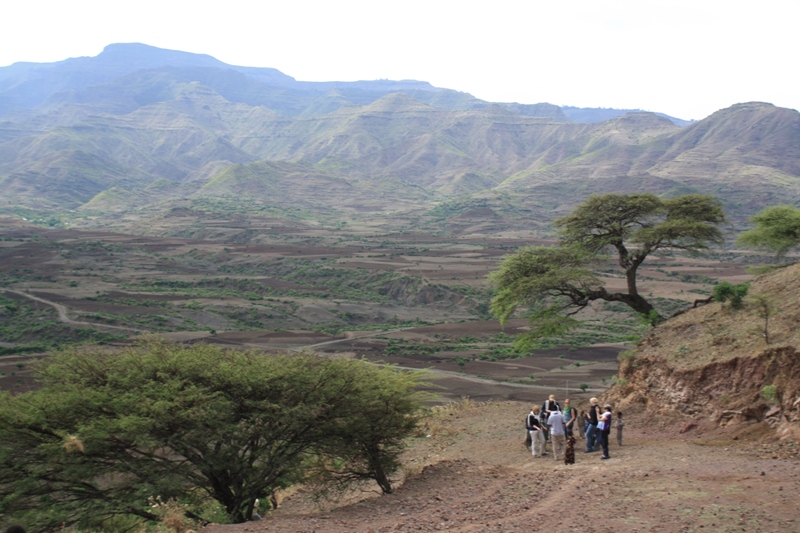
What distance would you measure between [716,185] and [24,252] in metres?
161

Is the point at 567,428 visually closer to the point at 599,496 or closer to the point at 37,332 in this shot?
the point at 599,496

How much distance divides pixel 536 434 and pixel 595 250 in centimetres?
1173

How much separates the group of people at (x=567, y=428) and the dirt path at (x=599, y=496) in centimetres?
34

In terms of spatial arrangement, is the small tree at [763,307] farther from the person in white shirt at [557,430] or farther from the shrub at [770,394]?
the person in white shirt at [557,430]

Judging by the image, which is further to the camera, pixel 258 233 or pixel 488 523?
pixel 258 233

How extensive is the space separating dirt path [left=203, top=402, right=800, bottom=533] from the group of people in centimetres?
34

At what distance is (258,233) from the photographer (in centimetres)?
14100

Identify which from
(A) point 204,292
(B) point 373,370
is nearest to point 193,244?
(A) point 204,292

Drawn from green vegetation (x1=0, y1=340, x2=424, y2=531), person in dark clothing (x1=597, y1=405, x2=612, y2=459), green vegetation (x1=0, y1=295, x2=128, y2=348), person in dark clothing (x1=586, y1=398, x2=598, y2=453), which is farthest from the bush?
green vegetation (x1=0, y1=295, x2=128, y2=348)

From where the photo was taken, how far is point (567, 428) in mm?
16547

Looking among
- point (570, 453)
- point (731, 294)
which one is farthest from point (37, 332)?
point (731, 294)

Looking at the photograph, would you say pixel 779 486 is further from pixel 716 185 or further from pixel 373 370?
pixel 716 185

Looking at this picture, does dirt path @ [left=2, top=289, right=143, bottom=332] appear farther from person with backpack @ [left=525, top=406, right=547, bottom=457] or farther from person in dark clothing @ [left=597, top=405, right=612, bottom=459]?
person in dark clothing @ [left=597, top=405, right=612, bottom=459]

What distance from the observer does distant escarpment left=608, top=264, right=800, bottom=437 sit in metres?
15.2
